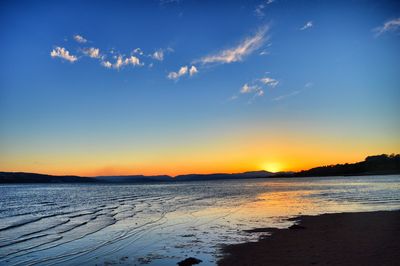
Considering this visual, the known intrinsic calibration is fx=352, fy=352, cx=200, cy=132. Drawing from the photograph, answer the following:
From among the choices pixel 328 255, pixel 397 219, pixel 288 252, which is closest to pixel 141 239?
pixel 288 252

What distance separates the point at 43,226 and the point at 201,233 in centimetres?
1374

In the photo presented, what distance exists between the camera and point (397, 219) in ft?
76.5

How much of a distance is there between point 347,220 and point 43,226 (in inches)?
897

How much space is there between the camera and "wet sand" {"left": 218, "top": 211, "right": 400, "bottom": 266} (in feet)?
44.1

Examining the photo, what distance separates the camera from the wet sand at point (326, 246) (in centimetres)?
1344

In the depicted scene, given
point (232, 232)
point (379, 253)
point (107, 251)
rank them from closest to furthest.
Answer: point (379, 253)
point (107, 251)
point (232, 232)

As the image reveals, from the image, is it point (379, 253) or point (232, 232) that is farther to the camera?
point (232, 232)

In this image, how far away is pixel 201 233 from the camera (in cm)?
2181

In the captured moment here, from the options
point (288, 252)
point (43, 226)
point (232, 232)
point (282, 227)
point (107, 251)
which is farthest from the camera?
point (43, 226)

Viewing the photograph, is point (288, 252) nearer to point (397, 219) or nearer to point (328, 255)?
point (328, 255)

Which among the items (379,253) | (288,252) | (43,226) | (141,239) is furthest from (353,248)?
(43,226)

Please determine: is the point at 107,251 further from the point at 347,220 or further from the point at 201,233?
the point at 347,220

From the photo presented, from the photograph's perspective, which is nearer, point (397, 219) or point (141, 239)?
point (141, 239)

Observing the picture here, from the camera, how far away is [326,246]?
52.3 ft
